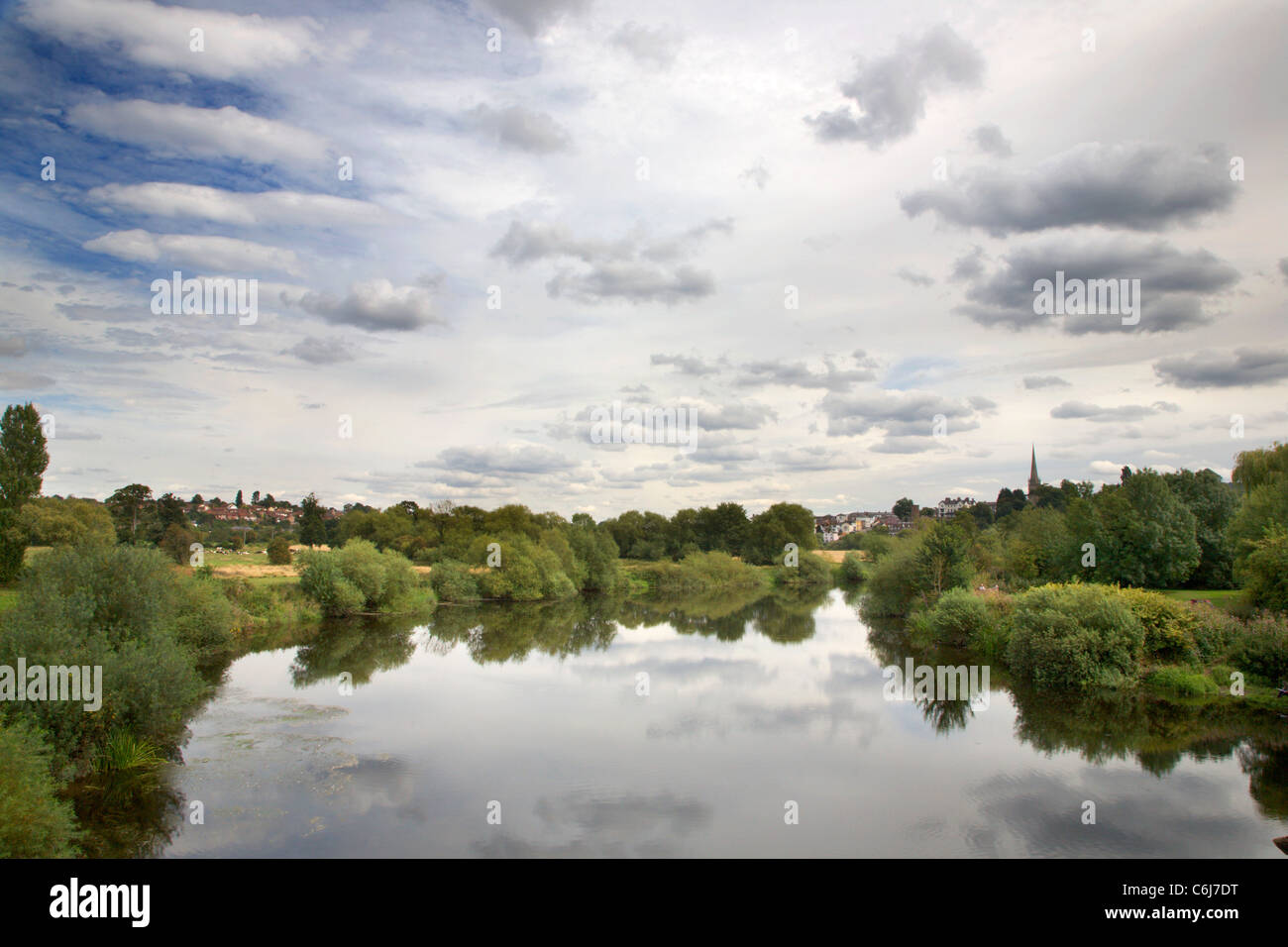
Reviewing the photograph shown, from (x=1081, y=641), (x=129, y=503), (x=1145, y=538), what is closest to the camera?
(x=1081, y=641)

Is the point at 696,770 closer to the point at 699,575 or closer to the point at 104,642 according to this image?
the point at 104,642

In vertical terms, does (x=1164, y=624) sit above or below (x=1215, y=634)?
above

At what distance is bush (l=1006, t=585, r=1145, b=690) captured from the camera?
20.6m

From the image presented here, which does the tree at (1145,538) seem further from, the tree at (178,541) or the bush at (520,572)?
the tree at (178,541)

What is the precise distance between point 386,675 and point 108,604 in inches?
396

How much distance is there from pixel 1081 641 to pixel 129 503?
65142 millimetres

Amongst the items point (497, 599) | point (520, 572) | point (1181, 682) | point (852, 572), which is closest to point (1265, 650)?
point (1181, 682)

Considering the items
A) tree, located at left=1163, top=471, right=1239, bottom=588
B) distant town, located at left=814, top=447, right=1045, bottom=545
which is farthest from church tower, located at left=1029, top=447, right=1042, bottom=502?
tree, located at left=1163, top=471, right=1239, bottom=588

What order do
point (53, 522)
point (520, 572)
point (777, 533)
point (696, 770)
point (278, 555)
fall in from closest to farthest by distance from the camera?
point (696, 770) < point (53, 522) < point (278, 555) < point (520, 572) < point (777, 533)

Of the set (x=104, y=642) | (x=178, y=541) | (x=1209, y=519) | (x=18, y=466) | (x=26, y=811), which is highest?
(x=18, y=466)

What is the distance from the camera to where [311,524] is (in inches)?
3034

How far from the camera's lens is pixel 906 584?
1510 inches
